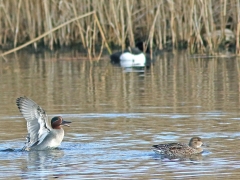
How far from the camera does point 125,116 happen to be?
11.6m

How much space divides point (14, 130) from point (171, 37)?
469 inches

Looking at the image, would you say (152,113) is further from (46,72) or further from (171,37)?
(171,37)

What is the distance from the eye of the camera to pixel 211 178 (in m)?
7.38

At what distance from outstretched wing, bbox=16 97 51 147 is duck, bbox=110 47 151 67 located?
1051 cm

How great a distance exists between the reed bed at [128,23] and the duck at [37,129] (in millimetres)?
9604

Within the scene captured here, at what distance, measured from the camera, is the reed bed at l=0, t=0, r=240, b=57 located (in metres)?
20.2

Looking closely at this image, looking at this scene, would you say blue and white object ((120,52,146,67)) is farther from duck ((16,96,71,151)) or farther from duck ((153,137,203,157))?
duck ((153,137,203,157))

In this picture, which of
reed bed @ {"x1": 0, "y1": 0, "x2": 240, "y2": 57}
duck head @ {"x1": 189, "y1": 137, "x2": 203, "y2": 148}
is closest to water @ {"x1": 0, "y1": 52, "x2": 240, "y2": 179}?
duck head @ {"x1": 189, "y1": 137, "x2": 203, "y2": 148}

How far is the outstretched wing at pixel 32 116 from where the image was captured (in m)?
9.60

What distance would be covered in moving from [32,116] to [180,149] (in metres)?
1.96

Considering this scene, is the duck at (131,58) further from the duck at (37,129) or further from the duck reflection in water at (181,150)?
the duck reflection in water at (181,150)

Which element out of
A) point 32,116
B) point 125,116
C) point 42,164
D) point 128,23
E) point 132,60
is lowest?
point 42,164

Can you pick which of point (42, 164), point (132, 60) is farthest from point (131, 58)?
point (42, 164)

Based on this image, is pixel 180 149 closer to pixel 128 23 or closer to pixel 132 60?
pixel 128 23
